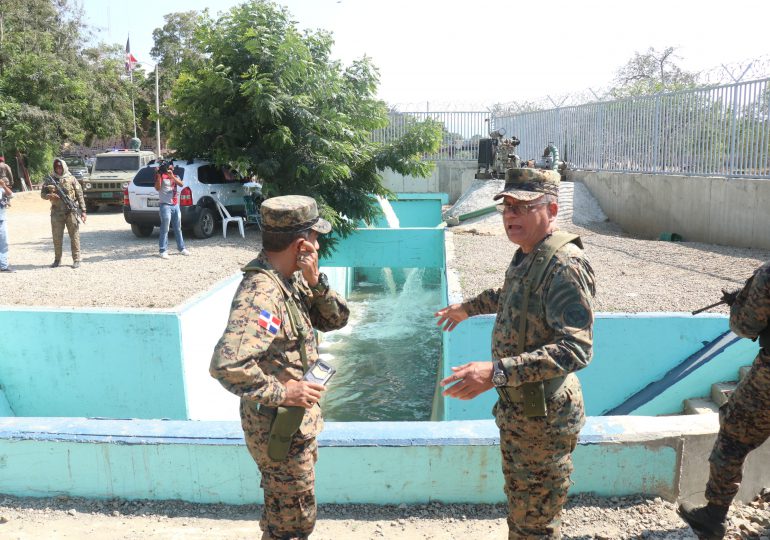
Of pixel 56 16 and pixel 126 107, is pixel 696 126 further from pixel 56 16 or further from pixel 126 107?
pixel 56 16

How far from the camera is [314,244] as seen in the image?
2.58m

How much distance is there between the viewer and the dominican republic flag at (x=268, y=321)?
7.62 feet

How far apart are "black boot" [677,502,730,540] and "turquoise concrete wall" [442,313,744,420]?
97.6 inches

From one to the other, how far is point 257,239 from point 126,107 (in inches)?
956

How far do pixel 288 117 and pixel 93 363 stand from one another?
20.5ft

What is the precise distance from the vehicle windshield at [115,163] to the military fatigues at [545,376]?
60.0 feet

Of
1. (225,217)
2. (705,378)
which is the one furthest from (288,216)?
(225,217)

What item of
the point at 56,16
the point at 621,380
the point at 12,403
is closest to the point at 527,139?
the point at 621,380

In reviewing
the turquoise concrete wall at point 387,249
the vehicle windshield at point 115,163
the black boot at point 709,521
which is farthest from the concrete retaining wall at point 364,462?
the vehicle windshield at point 115,163

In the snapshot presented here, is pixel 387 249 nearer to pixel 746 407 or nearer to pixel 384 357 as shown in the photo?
pixel 384 357

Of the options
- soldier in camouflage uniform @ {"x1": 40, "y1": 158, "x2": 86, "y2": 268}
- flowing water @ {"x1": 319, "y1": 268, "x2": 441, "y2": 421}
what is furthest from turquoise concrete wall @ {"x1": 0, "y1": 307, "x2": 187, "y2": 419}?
flowing water @ {"x1": 319, "y1": 268, "x2": 441, "y2": 421}

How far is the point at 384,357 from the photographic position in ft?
38.7

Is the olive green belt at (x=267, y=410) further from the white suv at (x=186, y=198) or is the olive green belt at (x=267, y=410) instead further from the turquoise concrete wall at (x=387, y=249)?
the white suv at (x=186, y=198)

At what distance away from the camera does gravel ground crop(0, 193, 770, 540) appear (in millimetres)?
3494
